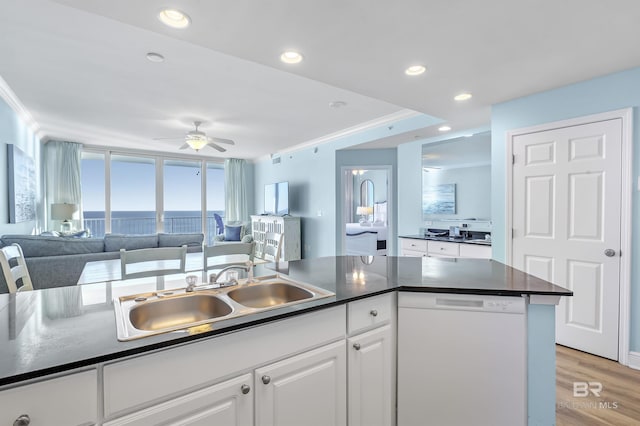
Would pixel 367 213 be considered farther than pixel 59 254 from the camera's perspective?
Yes

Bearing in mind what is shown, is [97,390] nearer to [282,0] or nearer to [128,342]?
[128,342]

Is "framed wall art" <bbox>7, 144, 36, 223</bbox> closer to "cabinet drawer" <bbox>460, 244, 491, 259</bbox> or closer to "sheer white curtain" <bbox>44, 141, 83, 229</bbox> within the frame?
"sheer white curtain" <bbox>44, 141, 83, 229</bbox>

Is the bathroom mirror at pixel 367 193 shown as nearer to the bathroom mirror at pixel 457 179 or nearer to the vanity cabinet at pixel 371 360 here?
the bathroom mirror at pixel 457 179

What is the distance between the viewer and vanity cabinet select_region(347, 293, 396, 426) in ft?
4.31

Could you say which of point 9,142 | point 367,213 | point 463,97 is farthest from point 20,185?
point 367,213

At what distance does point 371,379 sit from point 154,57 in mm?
2922

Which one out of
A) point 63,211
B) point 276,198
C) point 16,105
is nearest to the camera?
point 16,105

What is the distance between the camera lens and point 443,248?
12.2 ft

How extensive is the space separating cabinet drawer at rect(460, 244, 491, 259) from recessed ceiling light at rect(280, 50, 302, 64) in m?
2.74

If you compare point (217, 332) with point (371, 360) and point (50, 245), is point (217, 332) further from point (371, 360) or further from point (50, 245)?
point (50, 245)

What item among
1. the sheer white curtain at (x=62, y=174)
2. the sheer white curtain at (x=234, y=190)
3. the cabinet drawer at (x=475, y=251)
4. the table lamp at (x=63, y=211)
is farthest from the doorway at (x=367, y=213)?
the sheer white curtain at (x=62, y=174)

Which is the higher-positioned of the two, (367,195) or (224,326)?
(367,195)

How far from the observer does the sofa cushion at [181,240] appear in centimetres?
394

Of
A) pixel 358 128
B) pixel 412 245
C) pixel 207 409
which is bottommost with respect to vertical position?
pixel 207 409
